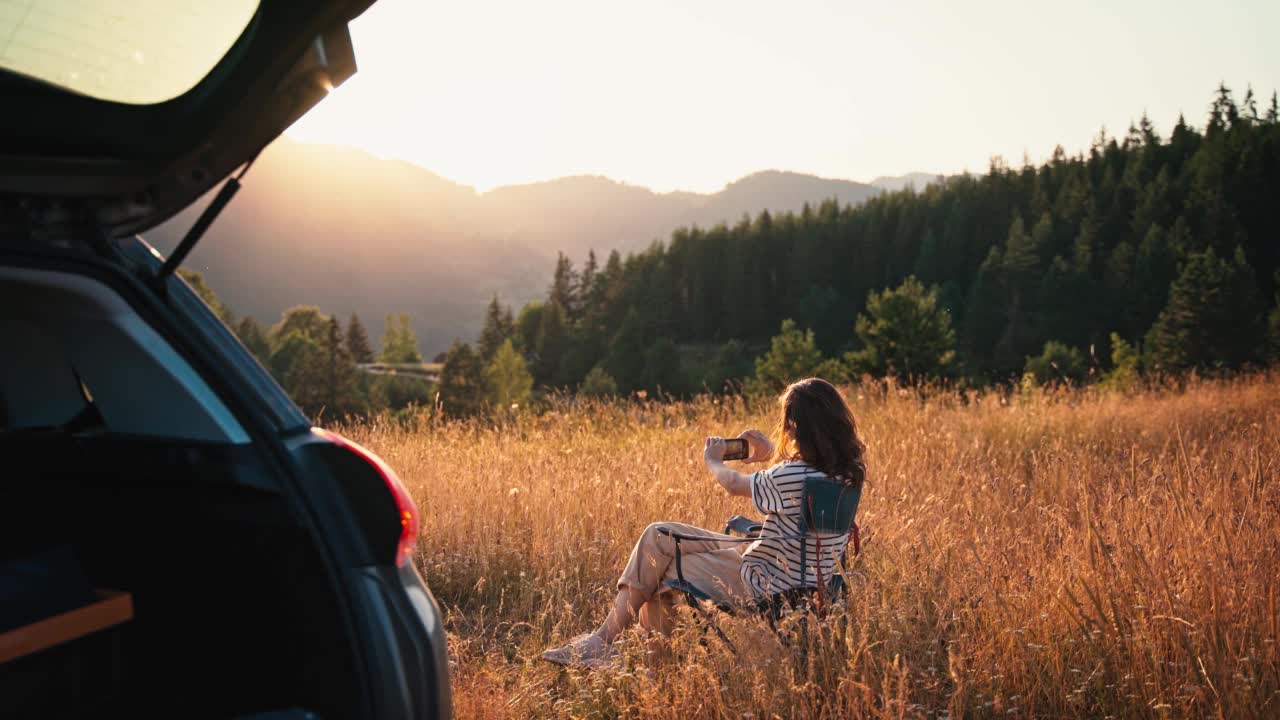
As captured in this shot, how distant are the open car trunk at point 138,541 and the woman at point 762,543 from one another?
1.80 m

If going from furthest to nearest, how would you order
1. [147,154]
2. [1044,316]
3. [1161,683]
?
[1044,316] < [1161,683] < [147,154]

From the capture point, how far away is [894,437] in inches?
276

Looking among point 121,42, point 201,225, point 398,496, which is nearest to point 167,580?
point 398,496

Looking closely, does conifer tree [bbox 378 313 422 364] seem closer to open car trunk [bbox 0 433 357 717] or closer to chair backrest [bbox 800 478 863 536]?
chair backrest [bbox 800 478 863 536]

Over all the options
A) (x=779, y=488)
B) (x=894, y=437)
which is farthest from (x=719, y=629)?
(x=894, y=437)

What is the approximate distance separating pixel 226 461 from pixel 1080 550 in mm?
3379

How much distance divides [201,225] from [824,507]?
7.56ft

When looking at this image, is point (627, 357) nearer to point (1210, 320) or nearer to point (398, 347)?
point (398, 347)

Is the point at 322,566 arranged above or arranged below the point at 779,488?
above

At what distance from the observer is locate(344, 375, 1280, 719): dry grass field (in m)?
2.77

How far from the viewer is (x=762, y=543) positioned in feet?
10.8

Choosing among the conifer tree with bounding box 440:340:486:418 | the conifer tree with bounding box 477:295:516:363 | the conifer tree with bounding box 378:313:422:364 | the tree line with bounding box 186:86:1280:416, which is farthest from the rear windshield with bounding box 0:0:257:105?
the conifer tree with bounding box 378:313:422:364

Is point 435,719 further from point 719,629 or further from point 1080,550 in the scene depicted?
point 1080,550

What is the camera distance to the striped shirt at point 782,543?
314cm
